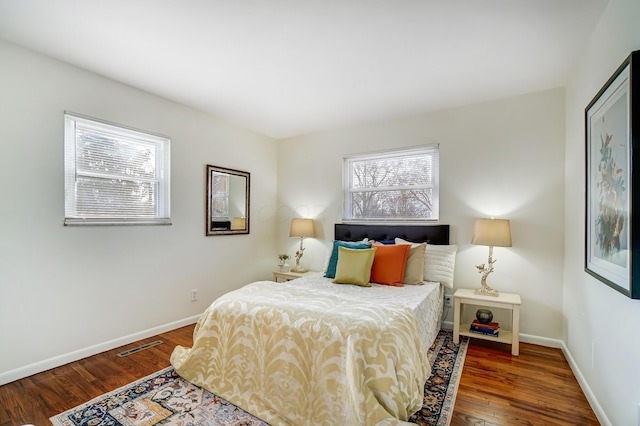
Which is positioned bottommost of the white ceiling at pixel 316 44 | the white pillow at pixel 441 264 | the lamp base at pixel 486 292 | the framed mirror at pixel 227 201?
the lamp base at pixel 486 292

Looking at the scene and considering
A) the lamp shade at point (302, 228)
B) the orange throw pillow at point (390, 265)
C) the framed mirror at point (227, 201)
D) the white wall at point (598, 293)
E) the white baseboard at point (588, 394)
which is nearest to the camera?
the white wall at point (598, 293)

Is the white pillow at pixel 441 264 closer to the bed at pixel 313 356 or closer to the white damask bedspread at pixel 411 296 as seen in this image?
the white damask bedspread at pixel 411 296

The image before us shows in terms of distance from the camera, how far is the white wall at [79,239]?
Result: 7.40 feet

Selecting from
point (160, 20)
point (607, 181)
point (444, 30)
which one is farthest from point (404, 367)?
point (160, 20)

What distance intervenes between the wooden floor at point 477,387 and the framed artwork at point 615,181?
0.91m

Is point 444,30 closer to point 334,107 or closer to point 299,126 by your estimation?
point 334,107

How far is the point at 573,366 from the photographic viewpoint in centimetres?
244

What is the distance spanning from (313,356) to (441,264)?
6.57 ft

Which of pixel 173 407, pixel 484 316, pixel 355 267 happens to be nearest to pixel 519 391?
pixel 484 316

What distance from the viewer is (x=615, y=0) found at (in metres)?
1.70

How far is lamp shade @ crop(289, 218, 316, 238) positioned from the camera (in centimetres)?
419

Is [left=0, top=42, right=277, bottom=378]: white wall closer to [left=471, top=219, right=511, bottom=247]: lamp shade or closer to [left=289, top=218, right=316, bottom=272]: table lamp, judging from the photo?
[left=289, top=218, right=316, bottom=272]: table lamp

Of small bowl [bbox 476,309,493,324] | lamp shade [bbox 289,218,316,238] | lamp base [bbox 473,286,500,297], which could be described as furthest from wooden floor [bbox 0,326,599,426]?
lamp shade [bbox 289,218,316,238]

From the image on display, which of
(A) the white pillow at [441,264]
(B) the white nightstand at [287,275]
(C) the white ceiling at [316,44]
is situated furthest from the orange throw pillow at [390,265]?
(C) the white ceiling at [316,44]
